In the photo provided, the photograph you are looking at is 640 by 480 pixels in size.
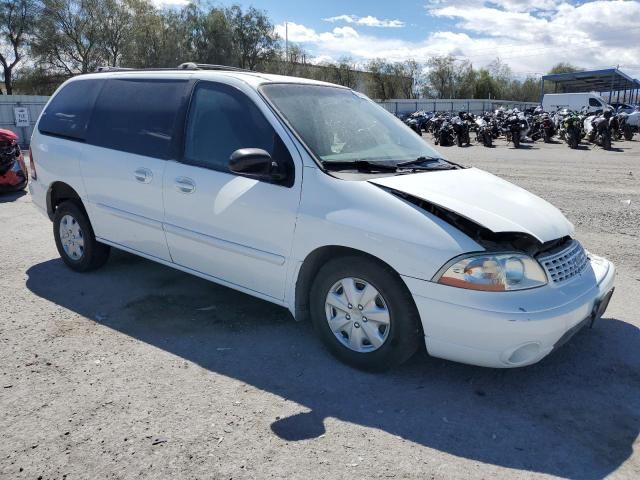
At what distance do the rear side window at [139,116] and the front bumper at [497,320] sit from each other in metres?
2.31

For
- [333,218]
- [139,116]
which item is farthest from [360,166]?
[139,116]

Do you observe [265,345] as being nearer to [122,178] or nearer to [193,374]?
[193,374]

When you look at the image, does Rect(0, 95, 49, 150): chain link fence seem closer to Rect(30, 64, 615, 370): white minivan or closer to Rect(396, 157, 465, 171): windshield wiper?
Rect(30, 64, 615, 370): white minivan

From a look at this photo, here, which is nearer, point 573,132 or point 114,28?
point 573,132

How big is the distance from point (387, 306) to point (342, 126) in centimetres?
147

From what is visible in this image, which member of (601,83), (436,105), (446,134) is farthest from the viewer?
(601,83)

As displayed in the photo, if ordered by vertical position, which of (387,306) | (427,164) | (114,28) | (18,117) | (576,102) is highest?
(114,28)

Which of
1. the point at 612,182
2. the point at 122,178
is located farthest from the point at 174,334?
the point at 612,182

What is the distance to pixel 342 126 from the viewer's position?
4.06 m

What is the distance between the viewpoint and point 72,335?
408 cm

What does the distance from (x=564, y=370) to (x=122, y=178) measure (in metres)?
3.63

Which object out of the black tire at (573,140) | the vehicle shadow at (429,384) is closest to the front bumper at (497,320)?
the vehicle shadow at (429,384)

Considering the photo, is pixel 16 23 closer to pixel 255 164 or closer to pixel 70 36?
pixel 70 36

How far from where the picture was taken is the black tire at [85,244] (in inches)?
204
